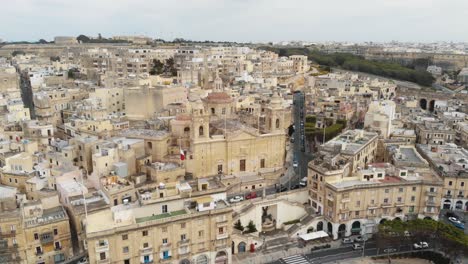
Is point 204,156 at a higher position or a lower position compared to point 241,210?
higher

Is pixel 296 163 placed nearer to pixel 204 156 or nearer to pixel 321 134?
pixel 321 134

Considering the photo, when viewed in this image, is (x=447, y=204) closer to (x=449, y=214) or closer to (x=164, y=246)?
(x=449, y=214)

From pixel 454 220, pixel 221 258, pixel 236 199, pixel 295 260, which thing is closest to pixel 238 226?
pixel 236 199

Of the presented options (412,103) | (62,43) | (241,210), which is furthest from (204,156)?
(62,43)

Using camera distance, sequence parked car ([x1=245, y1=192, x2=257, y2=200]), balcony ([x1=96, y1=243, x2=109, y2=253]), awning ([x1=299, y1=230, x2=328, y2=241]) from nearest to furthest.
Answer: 1. balcony ([x1=96, y1=243, x2=109, y2=253])
2. awning ([x1=299, y1=230, x2=328, y2=241])
3. parked car ([x1=245, y1=192, x2=257, y2=200])

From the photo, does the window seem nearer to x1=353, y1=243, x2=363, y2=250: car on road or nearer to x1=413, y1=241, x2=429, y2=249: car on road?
x1=353, y1=243, x2=363, y2=250: car on road

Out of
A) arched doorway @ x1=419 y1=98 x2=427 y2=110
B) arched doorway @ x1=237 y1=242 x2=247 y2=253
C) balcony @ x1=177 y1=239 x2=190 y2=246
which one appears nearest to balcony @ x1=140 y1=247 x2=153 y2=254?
balcony @ x1=177 y1=239 x2=190 y2=246

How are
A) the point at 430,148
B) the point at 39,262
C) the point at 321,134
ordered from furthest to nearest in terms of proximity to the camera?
the point at 321,134 → the point at 430,148 → the point at 39,262

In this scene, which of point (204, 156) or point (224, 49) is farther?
point (224, 49)
